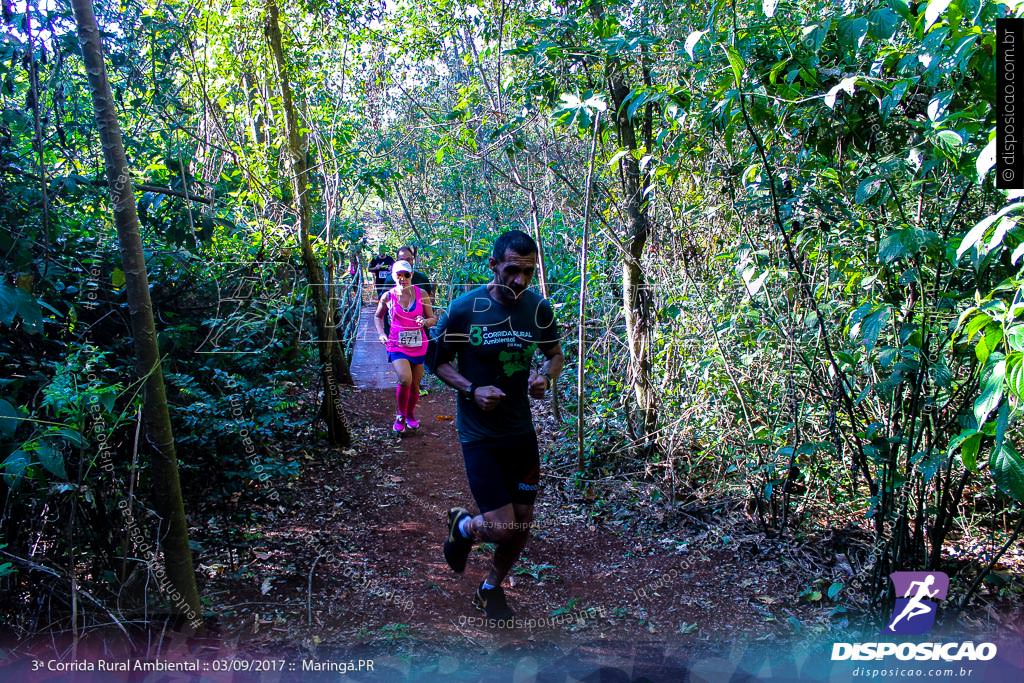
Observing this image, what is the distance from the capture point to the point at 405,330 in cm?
690

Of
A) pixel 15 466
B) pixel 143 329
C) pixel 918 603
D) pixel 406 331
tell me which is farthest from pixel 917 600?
pixel 406 331

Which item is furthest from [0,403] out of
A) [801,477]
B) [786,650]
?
[801,477]

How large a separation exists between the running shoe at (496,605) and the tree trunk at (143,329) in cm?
144

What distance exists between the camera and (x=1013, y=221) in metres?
2.15

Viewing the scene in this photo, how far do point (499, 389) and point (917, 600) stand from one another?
2.14 meters

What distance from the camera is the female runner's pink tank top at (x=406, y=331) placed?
6.90 metres

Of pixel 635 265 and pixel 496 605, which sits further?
pixel 635 265

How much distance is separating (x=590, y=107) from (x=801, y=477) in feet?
8.56

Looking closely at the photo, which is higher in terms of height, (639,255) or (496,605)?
(639,255)

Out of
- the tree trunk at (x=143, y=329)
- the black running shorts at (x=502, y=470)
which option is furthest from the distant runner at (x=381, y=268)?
the tree trunk at (x=143, y=329)

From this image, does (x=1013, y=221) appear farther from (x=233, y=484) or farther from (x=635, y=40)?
(x=233, y=484)

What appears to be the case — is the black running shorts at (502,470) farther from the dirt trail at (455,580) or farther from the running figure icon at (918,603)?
the running figure icon at (918,603)

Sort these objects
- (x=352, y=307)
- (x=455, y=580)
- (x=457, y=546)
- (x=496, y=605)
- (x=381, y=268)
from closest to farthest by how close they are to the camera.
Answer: (x=496, y=605)
(x=457, y=546)
(x=455, y=580)
(x=381, y=268)
(x=352, y=307)

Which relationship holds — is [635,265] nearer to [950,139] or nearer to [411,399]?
[411,399]
